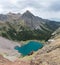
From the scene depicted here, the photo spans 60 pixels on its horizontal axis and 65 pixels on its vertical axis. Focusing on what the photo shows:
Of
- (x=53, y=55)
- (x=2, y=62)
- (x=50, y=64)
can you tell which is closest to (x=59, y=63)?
(x=50, y=64)

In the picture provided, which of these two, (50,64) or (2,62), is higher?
(2,62)

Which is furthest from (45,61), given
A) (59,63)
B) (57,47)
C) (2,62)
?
(2,62)

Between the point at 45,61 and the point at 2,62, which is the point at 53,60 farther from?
the point at 2,62

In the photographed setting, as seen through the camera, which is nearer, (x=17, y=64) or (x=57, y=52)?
(x=57, y=52)

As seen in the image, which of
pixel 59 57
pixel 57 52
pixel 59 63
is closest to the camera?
pixel 59 63

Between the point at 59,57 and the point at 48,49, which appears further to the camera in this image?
the point at 48,49

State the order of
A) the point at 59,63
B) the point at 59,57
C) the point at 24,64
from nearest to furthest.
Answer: the point at 59,63 → the point at 59,57 → the point at 24,64

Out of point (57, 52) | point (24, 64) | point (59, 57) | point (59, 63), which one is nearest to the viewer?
point (59, 63)

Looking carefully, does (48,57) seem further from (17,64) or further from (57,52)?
(17,64)

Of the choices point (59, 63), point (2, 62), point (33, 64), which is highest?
point (2, 62)
